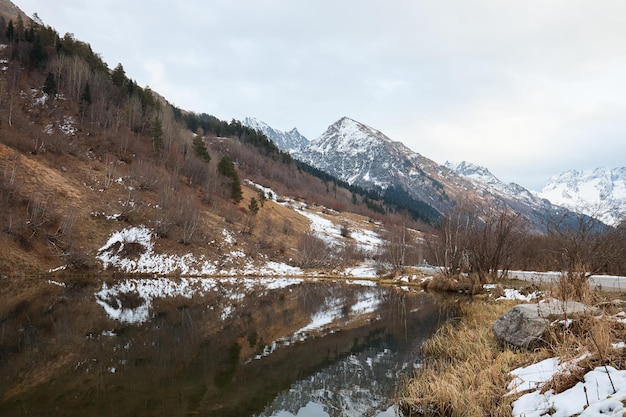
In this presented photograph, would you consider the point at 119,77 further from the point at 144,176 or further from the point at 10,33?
the point at 144,176

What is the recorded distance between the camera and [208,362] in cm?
1234

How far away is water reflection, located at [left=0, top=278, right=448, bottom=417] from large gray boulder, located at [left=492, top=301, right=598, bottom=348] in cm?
325

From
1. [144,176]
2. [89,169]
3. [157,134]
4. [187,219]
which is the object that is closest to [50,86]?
[157,134]

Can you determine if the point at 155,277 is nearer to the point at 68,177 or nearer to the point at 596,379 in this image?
the point at 68,177

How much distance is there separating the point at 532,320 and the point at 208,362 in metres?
9.56

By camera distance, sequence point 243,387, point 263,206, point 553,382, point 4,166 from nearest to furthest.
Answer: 1. point 553,382
2. point 243,387
3. point 4,166
4. point 263,206

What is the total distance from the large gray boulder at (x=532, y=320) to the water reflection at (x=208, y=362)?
325 centimetres

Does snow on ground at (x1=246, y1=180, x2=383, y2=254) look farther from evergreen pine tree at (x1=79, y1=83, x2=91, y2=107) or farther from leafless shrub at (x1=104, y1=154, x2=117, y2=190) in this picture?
evergreen pine tree at (x1=79, y1=83, x2=91, y2=107)

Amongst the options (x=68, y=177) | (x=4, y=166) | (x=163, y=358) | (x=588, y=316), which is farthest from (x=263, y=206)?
(x=588, y=316)

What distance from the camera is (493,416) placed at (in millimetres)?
6488

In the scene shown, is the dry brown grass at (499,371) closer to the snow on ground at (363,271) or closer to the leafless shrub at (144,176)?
the snow on ground at (363,271)

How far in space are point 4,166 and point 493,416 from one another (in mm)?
53047

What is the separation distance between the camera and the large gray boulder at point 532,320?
9211mm

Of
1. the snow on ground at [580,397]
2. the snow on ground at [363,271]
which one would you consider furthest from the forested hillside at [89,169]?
the snow on ground at [580,397]
